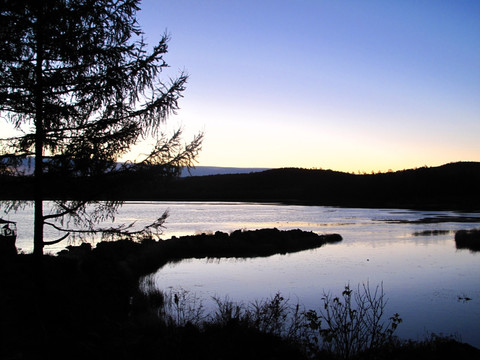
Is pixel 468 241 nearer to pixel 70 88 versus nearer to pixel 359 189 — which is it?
pixel 70 88

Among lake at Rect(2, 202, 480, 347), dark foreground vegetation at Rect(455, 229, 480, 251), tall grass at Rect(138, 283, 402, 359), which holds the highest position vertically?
tall grass at Rect(138, 283, 402, 359)

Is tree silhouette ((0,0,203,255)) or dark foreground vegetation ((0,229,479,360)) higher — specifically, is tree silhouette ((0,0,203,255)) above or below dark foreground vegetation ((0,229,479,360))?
above

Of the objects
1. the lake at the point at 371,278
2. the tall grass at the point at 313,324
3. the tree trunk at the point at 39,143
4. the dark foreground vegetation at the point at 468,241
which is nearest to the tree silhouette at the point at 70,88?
the tree trunk at the point at 39,143

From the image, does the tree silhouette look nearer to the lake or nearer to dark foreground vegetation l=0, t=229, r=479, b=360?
dark foreground vegetation l=0, t=229, r=479, b=360

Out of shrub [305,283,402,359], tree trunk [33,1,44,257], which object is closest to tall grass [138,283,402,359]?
shrub [305,283,402,359]

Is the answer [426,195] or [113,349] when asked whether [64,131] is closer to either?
[113,349]

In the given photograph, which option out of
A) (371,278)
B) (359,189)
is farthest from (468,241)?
(359,189)

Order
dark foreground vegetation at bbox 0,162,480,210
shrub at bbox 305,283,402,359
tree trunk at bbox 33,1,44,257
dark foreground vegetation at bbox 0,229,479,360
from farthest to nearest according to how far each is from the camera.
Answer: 1. dark foreground vegetation at bbox 0,162,480,210
2. tree trunk at bbox 33,1,44,257
3. shrub at bbox 305,283,402,359
4. dark foreground vegetation at bbox 0,229,479,360

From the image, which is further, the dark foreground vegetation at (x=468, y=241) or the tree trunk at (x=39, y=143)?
the dark foreground vegetation at (x=468, y=241)

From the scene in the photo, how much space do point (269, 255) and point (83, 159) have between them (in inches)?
865

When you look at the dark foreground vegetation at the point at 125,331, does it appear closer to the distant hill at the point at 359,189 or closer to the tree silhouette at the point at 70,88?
the tree silhouette at the point at 70,88

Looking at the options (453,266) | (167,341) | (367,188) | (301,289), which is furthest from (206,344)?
(367,188)

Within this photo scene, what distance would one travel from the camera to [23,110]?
778 centimetres

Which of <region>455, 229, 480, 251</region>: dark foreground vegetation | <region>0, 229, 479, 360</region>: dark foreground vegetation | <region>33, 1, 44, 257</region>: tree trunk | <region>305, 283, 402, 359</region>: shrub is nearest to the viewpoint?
<region>0, 229, 479, 360</region>: dark foreground vegetation
